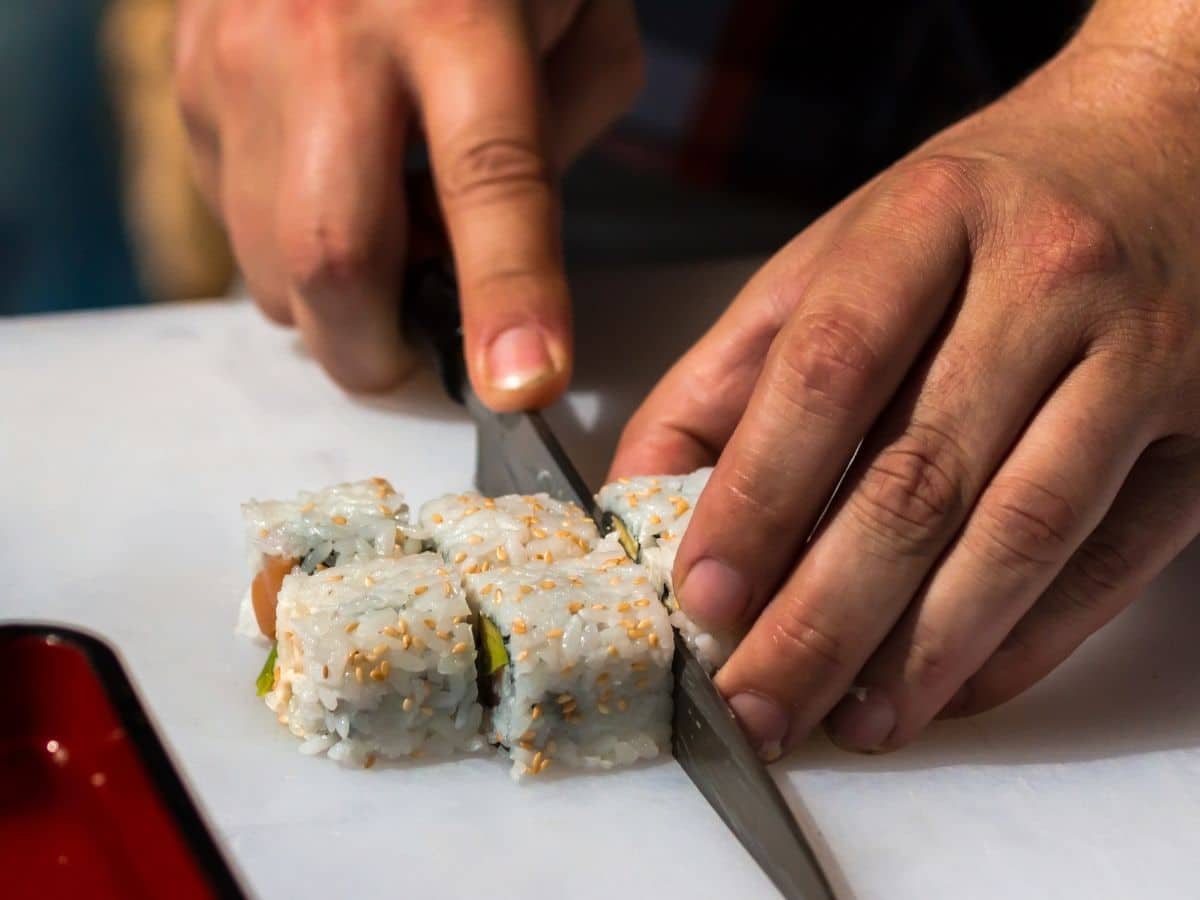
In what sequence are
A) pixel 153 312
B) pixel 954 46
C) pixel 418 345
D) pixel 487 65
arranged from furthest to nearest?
pixel 954 46, pixel 153 312, pixel 418 345, pixel 487 65

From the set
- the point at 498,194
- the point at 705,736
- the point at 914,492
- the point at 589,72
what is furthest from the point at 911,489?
the point at 589,72

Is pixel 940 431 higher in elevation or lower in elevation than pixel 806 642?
higher

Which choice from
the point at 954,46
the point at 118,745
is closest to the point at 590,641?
the point at 118,745

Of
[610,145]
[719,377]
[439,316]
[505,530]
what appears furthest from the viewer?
[610,145]

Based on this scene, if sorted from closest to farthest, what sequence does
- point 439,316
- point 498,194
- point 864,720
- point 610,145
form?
point 864,720 < point 498,194 < point 439,316 < point 610,145

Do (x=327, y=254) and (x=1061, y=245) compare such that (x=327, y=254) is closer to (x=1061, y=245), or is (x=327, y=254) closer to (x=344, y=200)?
(x=344, y=200)

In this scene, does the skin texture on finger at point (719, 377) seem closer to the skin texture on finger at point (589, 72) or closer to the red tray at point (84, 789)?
the red tray at point (84, 789)

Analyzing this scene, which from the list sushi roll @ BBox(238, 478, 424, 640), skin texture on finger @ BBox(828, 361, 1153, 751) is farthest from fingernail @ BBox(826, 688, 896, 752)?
sushi roll @ BBox(238, 478, 424, 640)

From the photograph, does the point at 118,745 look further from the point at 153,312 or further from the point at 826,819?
the point at 153,312
